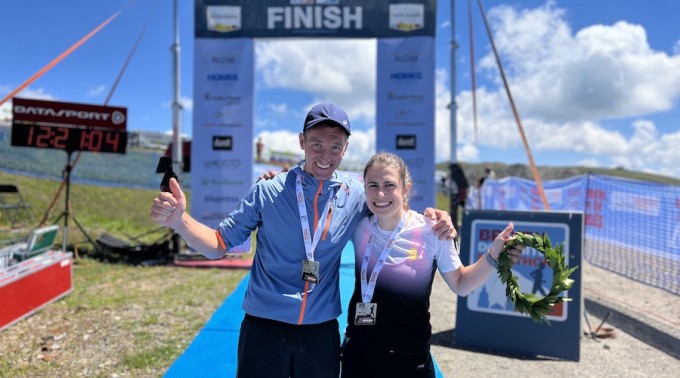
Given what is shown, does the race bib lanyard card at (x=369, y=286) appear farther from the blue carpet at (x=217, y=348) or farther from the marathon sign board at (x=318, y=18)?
the marathon sign board at (x=318, y=18)

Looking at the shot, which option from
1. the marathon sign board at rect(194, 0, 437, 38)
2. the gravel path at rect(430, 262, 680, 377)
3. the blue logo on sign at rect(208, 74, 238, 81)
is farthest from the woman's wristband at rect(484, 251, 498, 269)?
the blue logo on sign at rect(208, 74, 238, 81)

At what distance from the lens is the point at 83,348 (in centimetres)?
422

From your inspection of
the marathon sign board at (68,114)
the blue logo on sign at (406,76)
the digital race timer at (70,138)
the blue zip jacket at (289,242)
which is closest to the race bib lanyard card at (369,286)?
the blue zip jacket at (289,242)

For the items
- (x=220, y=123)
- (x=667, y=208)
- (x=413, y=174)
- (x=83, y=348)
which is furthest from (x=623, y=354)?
(x=220, y=123)

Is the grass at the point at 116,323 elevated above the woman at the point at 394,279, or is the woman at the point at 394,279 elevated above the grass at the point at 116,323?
the woman at the point at 394,279

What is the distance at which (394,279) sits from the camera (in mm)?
1854

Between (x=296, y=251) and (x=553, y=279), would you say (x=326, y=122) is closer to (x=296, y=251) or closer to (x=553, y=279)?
(x=296, y=251)

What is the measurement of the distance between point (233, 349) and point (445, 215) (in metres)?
2.39

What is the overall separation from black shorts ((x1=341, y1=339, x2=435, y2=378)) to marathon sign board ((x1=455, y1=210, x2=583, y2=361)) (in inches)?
98.5

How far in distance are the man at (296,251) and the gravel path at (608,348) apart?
2.34 metres

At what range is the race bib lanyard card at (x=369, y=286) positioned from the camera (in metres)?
1.83

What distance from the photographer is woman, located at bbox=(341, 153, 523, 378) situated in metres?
1.82

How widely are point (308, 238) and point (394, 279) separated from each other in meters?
0.42

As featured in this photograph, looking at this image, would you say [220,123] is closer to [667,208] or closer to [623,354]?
[623,354]
